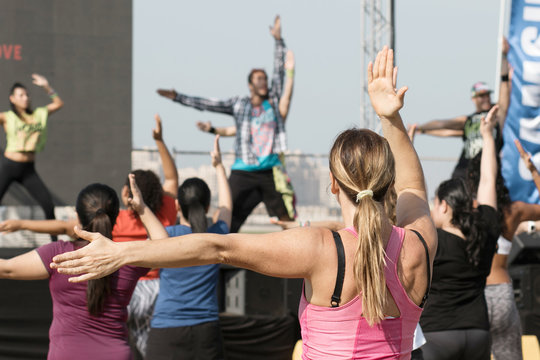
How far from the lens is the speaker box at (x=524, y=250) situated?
6285 millimetres

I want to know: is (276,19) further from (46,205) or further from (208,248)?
(208,248)

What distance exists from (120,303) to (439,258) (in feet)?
5.30

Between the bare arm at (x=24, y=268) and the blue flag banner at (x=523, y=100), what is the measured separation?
159 inches

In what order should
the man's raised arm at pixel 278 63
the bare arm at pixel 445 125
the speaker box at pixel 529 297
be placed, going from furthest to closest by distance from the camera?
the bare arm at pixel 445 125 < the man's raised arm at pixel 278 63 < the speaker box at pixel 529 297

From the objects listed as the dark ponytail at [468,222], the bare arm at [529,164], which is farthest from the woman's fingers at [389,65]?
the bare arm at [529,164]

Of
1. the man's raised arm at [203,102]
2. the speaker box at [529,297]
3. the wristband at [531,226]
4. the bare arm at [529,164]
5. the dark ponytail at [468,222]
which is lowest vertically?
the speaker box at [529,297]

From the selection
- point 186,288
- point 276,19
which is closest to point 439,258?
point 186,288

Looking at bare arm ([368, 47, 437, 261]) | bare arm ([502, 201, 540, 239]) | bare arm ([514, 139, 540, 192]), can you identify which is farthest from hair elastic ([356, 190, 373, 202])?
bare arm ([514, 139, 540, 192])

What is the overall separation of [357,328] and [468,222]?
1.81 metres

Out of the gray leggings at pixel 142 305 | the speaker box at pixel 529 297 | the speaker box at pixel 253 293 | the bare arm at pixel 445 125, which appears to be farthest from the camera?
the bare arm at pixel 445 125

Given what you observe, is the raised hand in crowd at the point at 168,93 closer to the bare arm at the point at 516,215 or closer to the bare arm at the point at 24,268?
the bare arm at the point at 516,215

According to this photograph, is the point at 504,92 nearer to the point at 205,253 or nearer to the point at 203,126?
the point at 203,126

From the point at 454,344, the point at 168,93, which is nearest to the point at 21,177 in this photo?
the point at 168,93

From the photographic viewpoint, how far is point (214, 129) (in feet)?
22.8
